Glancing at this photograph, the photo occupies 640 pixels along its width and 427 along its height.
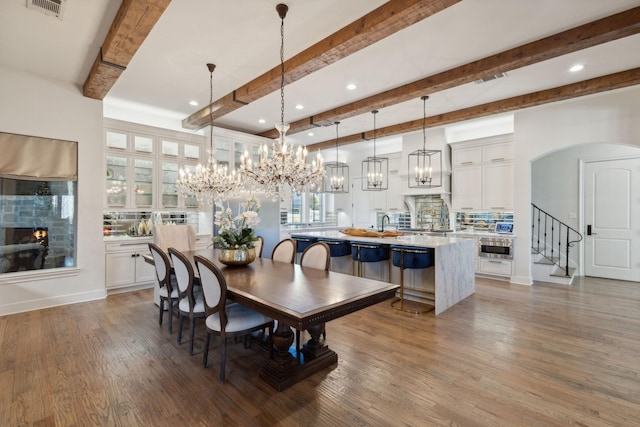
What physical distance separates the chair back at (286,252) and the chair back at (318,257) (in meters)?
0.29

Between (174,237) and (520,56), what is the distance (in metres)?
4.86

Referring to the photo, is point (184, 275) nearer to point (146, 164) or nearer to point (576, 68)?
point (146, 164)

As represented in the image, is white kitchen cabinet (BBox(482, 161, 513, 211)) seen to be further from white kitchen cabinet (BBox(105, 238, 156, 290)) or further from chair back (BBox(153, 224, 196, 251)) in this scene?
white kitchen cabinet (BBox(105, 238, 156, 290))

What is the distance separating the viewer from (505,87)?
4434 mm

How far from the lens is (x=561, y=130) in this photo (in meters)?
5.18

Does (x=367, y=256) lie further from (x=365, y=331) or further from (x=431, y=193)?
(x=431, y=193)

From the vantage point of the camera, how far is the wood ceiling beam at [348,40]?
2.40 meters

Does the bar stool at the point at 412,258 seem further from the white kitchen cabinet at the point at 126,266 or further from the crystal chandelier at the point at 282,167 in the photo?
the white kitchen cabinet at the point at 126,266

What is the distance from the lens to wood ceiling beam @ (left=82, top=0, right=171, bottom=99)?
8.16 feet

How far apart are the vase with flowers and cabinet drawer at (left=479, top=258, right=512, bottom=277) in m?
4.90

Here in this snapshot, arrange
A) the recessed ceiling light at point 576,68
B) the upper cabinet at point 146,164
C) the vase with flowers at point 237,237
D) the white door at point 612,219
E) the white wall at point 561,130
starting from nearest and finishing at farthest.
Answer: the vase with flowers at point 237,237, the recessed ceiling light at point 576,68, the white wall at point 561,130, the upper cabinet at point 146,164, the white door at point 612,219

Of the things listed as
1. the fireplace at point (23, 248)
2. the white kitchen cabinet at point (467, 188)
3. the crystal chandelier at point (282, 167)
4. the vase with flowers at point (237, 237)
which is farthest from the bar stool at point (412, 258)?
the fireplace at point (23, 248)

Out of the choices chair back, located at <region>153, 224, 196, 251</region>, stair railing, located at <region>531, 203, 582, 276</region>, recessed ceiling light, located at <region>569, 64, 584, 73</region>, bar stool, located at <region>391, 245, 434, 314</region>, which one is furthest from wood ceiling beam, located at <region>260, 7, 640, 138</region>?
stair railing, located at <region>531, 203, 582, 276</region>

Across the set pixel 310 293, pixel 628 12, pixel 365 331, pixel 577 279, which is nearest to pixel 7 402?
pixel 310 293
